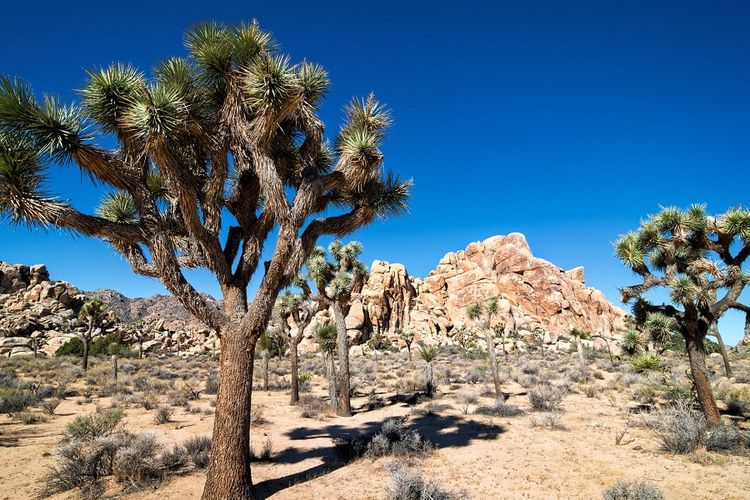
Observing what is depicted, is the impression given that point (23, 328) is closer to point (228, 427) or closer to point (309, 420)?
point (309, 420)

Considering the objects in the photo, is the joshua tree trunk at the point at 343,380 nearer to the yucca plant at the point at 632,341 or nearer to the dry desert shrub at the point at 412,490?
the dry desert shrub at the point at 412,490

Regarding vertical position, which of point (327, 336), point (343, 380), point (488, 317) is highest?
point (488, 317)

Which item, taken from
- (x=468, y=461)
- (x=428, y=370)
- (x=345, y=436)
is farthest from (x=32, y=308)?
(x=468, y=461)

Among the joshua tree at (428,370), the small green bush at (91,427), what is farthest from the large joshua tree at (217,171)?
the joshua tree at (428,370)

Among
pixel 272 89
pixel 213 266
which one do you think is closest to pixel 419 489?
pixel 213 266

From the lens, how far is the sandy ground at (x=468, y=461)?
615cm

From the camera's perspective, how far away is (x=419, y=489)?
555 cm

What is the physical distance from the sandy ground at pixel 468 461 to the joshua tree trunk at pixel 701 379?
4.91ft

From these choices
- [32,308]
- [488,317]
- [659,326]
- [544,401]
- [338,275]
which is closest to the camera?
[659,326]

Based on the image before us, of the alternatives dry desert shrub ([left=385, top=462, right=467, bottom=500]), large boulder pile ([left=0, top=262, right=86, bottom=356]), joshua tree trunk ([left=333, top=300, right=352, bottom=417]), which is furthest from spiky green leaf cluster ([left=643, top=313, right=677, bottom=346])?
large boulder pile ([left=0, top=262, right=86, bottom=356])

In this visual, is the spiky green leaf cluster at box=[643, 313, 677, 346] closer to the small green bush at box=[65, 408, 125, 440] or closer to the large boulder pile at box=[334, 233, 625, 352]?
the small green bush at box=[65, 408, 125, 440]

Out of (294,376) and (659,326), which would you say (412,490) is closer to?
(659,326)

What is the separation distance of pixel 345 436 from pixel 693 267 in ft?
32.2

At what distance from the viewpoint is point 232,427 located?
567 cm
